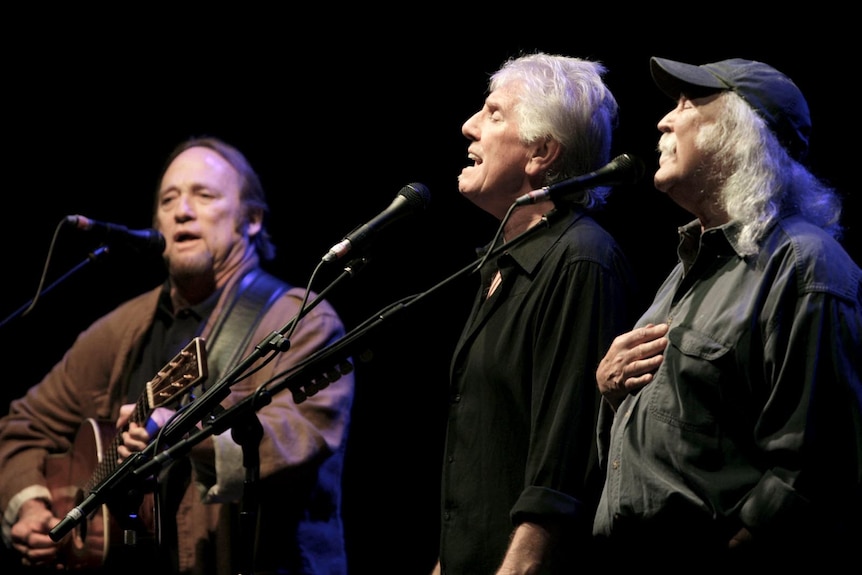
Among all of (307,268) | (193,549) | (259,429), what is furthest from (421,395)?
(259,429)

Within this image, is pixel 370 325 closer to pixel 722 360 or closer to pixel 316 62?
pixel 722 360

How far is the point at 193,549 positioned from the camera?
3979 mm

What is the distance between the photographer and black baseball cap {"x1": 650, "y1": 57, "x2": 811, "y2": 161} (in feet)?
8.76

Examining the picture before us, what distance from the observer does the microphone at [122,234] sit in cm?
378

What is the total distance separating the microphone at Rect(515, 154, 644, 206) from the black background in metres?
1.32

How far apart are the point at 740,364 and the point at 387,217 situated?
102 cm

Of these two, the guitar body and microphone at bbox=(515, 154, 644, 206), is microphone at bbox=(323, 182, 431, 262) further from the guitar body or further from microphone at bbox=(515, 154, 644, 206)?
the guitar body

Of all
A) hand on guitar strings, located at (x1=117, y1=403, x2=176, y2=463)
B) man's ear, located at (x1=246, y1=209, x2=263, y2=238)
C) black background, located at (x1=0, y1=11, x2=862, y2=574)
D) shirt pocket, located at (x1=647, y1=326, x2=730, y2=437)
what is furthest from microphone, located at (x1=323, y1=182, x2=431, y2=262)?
man's ear, located at (x1=246, y1=209, x2=263, y2=238)

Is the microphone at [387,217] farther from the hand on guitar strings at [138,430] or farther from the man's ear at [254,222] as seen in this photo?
the man's ear at [254,222]

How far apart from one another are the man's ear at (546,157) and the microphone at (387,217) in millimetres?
440

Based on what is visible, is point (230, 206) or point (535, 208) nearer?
point (535, 208)

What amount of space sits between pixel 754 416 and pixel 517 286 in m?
0.88

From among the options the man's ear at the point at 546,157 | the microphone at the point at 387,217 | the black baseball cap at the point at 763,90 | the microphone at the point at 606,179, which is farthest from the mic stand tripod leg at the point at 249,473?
the black baseball cap at the point at 763,90

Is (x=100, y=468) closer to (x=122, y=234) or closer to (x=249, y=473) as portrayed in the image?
(x=122, y=234)
